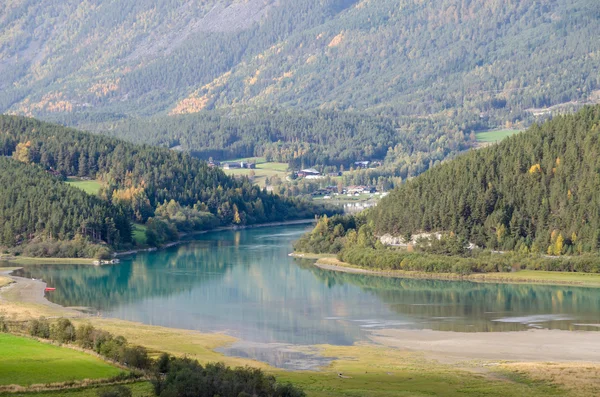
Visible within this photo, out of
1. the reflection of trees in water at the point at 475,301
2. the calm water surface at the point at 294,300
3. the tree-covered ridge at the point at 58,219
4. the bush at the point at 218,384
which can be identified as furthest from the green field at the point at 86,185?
the bush at the point at 218,384

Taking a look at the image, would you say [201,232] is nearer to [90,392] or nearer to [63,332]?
[63,332]

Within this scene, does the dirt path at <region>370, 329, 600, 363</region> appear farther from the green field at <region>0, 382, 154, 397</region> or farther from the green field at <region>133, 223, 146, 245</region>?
the green field at <region>133, 223, 146, 245</region>

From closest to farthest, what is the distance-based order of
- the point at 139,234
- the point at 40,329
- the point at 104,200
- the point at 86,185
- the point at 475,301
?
1. the point at 40,329
2. the point at 475,301
3. the point at 139,234
4. the point at 104,200
5. the point at 86,185

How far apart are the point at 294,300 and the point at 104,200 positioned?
6557 cm

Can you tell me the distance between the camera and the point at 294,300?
9500 centimetres

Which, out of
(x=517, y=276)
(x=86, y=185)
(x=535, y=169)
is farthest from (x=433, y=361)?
(x=86, y=185)

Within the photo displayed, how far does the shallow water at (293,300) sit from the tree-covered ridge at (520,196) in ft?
43.2

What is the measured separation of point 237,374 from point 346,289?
5166cm

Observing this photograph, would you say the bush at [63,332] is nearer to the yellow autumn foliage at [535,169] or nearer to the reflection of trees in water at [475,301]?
the reflection of trees in water at [475,301]

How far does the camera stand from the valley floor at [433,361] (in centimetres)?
5697

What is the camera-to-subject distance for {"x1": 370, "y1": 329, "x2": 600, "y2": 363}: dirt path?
66812 mm

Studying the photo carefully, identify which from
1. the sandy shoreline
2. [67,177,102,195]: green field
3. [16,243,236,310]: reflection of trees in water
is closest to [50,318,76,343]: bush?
the sandy shoreline

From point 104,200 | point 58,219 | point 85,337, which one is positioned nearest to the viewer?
point 85,337

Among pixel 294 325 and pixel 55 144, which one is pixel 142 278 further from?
pixel 55 144
